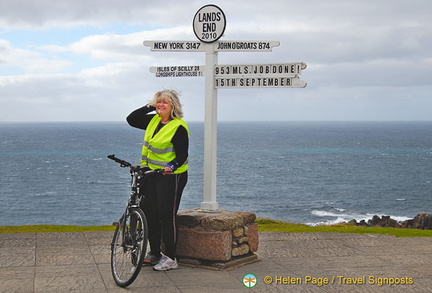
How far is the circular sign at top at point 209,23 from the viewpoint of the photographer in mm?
7621

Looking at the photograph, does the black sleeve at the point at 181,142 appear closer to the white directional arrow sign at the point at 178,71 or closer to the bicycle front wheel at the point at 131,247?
the bicycle front wheel at the point at 131,247

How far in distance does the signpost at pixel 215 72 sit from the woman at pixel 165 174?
26.0 inches

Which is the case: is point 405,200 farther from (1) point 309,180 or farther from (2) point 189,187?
(2) point 189,187

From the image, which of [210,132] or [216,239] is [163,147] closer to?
[210,132]

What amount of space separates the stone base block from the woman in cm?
25

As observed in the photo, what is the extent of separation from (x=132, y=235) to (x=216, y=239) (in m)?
1.07

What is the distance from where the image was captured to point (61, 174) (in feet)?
276

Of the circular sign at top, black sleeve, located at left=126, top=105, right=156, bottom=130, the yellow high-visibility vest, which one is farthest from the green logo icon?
the circular sign at top

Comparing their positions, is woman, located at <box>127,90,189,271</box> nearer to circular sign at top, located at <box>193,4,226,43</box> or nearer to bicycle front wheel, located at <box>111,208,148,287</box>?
bicycle front wheel, located at <box>111,208,148,287</box>

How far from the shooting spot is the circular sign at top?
300 inches

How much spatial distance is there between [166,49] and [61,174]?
259ft

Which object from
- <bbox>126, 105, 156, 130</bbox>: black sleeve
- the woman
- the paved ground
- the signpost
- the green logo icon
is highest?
the signpost

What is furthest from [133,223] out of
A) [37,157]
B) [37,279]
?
[37,157]

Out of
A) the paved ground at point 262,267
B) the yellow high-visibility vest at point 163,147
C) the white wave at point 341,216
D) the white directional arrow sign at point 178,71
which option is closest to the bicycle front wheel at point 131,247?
the paved ground at point 262,267
